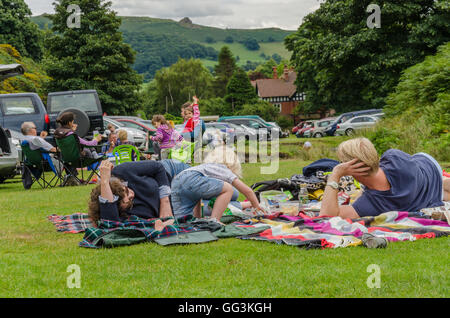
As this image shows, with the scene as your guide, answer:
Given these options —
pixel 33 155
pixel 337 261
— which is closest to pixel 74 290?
pixel 337 261

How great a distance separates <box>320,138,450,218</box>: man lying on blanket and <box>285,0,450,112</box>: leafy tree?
22.2 meters

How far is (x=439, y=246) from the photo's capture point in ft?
15.1

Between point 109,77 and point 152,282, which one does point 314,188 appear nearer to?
point 152,282

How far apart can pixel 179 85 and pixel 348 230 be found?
85296 mm

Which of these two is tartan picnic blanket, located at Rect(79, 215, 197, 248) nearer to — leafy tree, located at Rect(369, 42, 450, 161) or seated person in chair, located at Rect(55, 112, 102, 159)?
seated person in chair, located at Rect(55, 112, 102, 159)

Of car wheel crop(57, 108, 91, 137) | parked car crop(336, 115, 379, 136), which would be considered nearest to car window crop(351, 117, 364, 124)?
parked car crop(336, 115, 379, 136)

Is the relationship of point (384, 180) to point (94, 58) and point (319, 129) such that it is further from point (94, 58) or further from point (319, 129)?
point (94, 58)

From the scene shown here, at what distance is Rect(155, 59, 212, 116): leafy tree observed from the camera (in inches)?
3430

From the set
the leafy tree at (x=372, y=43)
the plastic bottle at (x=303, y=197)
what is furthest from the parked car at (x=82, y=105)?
the leafy tree at (x=372, y=43)

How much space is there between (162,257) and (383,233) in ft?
6.56

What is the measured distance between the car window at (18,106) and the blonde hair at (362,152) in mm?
13278

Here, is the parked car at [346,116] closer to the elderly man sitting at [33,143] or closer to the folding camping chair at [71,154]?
the folding camping chair at [71,154]

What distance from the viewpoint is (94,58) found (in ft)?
144

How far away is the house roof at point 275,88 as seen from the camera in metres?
103
